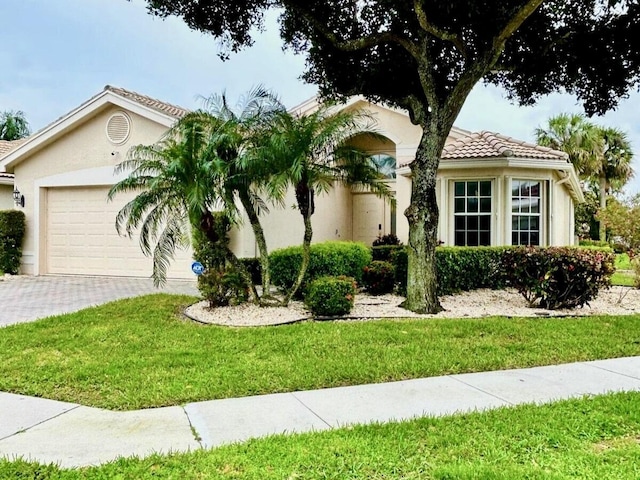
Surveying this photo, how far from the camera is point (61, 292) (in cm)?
1247

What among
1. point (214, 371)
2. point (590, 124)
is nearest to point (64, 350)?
point (214, 371)

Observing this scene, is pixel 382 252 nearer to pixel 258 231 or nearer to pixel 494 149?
pixel 494 149

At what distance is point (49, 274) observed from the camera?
54.7 ft

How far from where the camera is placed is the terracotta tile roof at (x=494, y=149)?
1345 cm

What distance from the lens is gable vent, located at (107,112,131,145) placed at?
50.2 feet

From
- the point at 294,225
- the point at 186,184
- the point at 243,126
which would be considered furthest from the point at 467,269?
the point at 186,184

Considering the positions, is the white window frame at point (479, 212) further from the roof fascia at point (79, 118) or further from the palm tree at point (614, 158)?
the palm tree at point (614, 158)

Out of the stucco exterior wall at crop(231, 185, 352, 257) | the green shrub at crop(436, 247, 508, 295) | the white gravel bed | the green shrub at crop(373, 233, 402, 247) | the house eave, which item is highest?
the house eave

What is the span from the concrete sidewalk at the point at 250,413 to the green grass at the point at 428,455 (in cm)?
25

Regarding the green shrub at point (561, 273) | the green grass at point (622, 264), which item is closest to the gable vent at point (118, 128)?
the green shrub at point (561, 273)

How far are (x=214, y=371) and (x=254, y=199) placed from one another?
4.70 m

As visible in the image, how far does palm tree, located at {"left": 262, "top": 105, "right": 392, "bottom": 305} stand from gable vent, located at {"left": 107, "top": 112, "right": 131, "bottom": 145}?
8.16m

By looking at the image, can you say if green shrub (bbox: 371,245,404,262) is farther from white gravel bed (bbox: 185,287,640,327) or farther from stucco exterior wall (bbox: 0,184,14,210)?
stucco exterior wall (bbox: 0,184,14,210)

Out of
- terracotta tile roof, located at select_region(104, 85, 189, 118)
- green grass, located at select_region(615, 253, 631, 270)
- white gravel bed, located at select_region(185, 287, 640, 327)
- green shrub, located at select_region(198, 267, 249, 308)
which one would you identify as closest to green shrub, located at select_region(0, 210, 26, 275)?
terracotta tile roof, located at select_region(104, 85, 189, 118)
